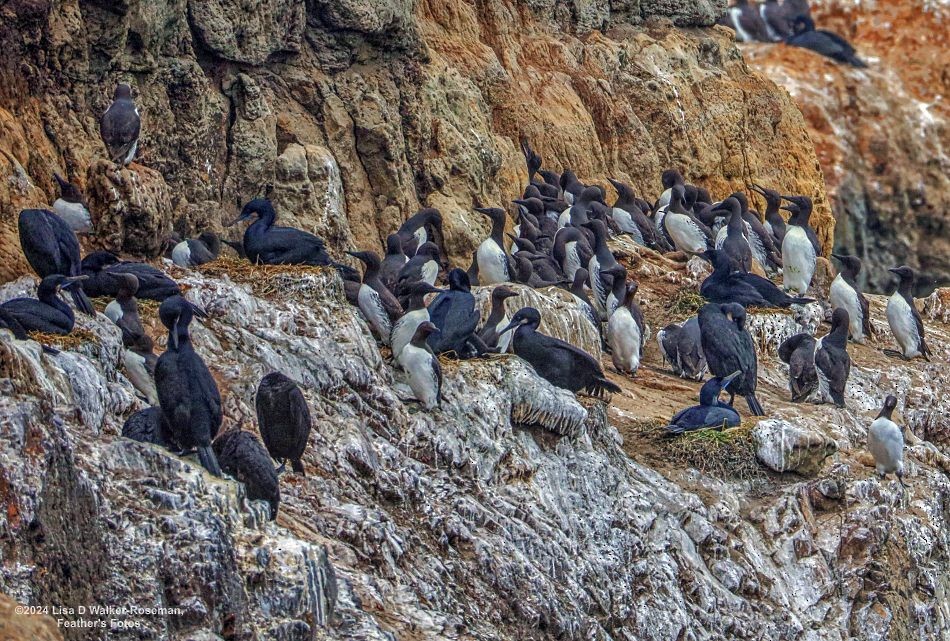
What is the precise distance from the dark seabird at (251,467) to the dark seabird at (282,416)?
70 cm

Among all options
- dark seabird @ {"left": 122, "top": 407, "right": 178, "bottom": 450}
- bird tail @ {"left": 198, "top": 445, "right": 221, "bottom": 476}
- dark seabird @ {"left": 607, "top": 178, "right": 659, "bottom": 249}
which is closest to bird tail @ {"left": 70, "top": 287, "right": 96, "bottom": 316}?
dark seabird @ {"left": 122, "top": 407, "right": 178, "bottom": 450}

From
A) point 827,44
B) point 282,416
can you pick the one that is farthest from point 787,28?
point 282,416

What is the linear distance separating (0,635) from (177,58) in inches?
458

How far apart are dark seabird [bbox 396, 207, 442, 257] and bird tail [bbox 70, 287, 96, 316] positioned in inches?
283

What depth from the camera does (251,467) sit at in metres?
11.9

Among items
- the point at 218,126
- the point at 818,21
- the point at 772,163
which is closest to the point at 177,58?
the point at 218,126

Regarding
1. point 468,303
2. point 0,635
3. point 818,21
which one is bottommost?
point 818,21

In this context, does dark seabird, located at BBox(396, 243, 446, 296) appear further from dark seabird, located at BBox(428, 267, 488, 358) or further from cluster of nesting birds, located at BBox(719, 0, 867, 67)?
cluster of nesting birds, located at BBox(719, 0, 867, 67)

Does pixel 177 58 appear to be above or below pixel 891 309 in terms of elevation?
above

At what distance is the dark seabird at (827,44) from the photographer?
44.4m

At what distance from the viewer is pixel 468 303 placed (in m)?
16.7

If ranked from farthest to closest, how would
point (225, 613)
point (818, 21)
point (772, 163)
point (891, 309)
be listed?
point (818, 21)
point (772, 163)
point (891, 309)
point (225, 613)

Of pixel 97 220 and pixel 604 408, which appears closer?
pixel 97 220

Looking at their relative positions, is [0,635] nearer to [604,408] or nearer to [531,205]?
[604,408]
